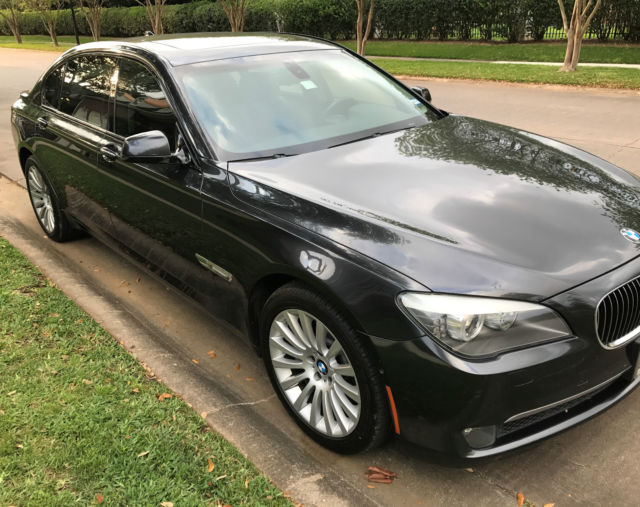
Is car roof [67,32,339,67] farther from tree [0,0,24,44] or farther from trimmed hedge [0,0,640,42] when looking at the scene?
tree [0,0,24,44]

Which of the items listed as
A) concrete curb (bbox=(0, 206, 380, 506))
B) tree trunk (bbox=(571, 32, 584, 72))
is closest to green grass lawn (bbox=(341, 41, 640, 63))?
tree trunk (bbox=(571, 32, 584, 72))

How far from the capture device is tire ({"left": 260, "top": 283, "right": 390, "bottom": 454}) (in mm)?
2393

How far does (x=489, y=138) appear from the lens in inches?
Answer: 137

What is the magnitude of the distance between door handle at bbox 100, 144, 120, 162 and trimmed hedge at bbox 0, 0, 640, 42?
20.0 m

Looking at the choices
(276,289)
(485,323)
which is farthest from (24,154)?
(485,323)

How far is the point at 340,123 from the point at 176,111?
3.08ft

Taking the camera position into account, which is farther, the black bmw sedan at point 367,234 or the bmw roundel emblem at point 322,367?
the bmw roundel emblem at point 322,367

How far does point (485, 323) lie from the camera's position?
2146 mm

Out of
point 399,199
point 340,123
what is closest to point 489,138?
point 340,123

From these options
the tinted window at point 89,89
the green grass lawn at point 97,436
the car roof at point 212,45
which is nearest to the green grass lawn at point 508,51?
the car roof at point 212,45

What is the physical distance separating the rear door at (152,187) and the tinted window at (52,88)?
1245 mm

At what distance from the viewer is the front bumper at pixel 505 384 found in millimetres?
2127

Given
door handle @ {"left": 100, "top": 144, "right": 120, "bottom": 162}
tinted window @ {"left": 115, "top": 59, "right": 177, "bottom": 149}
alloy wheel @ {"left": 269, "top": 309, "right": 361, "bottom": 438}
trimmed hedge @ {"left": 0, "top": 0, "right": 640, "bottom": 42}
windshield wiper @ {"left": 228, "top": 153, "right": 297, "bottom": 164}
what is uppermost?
trimmed hedge @ {"left": 0, "top": 0, "right": 640, "bottom": 42}

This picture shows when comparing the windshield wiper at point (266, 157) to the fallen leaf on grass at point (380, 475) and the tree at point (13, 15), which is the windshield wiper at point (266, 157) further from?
the tree at point (13, 15)
